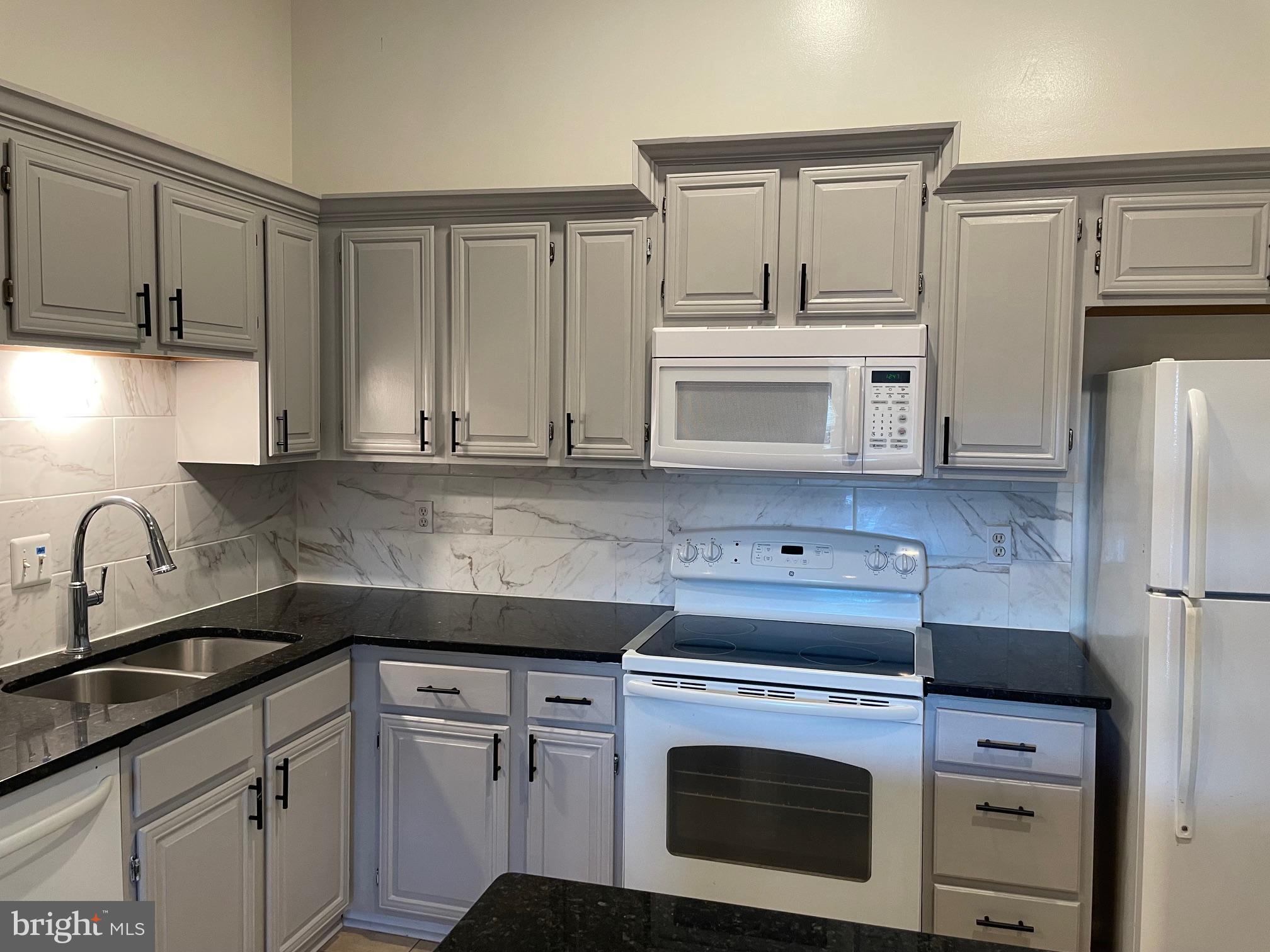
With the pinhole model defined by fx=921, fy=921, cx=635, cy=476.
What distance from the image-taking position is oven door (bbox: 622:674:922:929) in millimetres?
2268

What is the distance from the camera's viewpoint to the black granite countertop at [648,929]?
3.41 feet

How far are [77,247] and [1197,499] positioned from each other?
8.23ft

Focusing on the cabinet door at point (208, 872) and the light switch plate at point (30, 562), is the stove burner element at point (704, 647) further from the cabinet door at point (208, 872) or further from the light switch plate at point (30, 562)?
the light switch plate at point (30, 562)

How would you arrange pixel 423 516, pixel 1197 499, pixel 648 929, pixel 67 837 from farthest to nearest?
1. pixel 423 516
2. pixel 1197 499
3. pixel 67 837
4. pixel 648 929

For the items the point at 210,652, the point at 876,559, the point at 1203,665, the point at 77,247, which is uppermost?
the point at 77,247

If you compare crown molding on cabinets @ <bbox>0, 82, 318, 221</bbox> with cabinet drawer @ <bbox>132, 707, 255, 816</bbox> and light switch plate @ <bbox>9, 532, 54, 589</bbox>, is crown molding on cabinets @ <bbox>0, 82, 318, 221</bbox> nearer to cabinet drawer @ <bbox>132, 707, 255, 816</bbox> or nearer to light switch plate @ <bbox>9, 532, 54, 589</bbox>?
light switch plate @ <bbox>9, 532, 54, 589</bbox>

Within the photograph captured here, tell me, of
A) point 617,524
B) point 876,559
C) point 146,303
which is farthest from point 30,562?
point 876,559

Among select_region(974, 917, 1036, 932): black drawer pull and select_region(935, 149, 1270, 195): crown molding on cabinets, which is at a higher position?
select_region(935, 149, 1270, 195): crown molding on cabinets

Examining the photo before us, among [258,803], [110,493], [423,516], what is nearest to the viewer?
[258,803]

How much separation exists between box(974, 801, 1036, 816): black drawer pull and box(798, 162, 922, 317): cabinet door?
1278mm

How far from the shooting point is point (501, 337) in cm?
281

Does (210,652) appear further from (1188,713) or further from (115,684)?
(1188,713)

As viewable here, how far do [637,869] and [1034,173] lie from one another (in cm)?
210

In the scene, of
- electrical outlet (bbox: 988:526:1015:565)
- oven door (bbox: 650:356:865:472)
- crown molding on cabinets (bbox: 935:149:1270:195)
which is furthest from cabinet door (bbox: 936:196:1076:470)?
electrical outlet (bbox: 988:526:1015:565)
